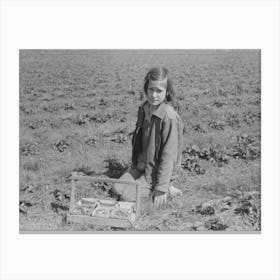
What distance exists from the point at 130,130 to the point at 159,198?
101cm

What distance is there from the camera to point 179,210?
177 inches

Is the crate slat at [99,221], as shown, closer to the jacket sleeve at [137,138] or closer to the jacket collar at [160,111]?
the jacket sleeve at [137,138]

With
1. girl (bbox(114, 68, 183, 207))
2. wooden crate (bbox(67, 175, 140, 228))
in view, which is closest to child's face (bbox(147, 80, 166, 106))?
girl (bbox(114, 68, 183, 207))

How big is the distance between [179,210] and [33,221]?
136cm

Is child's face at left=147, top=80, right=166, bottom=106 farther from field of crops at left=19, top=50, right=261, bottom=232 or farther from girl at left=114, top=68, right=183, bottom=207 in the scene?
field of crops at left=19, top=50, right=261, bottom=232

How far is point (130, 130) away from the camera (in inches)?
205

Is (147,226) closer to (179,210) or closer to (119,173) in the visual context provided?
(179,210)

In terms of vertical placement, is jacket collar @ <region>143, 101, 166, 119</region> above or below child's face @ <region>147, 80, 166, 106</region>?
below

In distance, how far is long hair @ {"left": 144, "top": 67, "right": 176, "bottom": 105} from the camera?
14.4 feet

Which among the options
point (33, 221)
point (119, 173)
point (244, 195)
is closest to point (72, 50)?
point (119, 173)

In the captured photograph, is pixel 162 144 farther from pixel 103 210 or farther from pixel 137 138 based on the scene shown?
pixel 103 210

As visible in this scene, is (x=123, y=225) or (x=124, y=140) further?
(x=124, y=140)

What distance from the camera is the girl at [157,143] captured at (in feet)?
14.6

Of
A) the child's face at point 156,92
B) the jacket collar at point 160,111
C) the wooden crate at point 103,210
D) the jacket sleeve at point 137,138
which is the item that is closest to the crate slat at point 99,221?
the wooden crate at point 103,210
